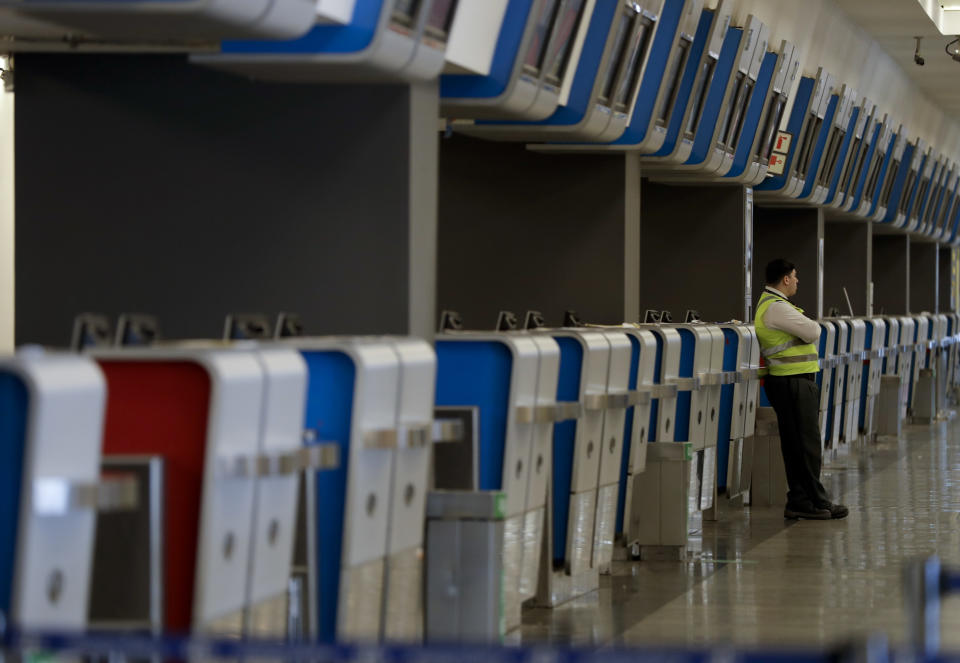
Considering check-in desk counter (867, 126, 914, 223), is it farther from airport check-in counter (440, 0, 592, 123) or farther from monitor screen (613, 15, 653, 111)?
airport check-in counter (440, 0, 592, 123)

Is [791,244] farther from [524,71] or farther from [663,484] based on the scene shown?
[524,71]

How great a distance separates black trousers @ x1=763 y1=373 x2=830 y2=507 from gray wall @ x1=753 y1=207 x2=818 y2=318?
5.71 metres

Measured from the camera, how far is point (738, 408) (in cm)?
1223

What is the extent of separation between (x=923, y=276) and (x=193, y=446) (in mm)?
25837

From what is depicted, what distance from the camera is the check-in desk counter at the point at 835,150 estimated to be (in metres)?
17.4

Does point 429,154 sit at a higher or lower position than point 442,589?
higher

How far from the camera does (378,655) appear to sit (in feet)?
10.0

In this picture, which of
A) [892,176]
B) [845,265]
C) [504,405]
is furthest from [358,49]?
[892,176]

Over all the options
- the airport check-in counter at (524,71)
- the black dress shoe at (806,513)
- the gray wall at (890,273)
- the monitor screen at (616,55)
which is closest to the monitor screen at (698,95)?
the monitor screen at (616,55)

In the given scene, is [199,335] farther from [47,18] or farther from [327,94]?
[47,18]

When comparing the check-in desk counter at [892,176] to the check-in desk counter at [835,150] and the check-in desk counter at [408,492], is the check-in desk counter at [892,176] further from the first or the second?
the check-in desk counter at [408,492]

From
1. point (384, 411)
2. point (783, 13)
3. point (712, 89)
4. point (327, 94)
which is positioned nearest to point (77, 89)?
point (327, 94)

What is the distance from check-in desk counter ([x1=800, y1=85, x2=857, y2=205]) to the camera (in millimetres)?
17438

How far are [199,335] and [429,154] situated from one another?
3.95ft
